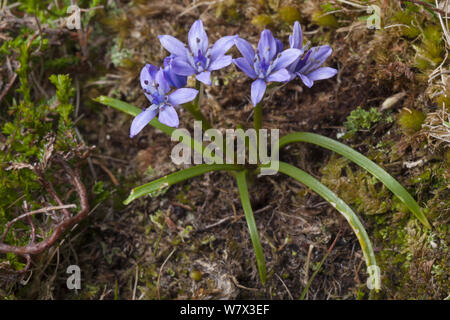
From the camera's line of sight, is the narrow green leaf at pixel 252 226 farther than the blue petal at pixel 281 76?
Yes

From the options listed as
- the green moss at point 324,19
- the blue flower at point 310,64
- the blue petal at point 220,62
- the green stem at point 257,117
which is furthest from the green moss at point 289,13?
the blue petal at point 220,62

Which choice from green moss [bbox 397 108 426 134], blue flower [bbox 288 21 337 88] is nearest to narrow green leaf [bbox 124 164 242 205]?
blue flower [bbox 288 21 337 88]

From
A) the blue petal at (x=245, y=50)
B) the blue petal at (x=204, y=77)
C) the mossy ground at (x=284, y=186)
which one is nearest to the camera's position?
the blue petal at (x=204, y=77)

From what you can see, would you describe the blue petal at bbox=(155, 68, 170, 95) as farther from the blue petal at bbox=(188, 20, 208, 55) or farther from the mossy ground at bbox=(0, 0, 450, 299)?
the mossy ground at bbox=(0, 0, 450, 299)

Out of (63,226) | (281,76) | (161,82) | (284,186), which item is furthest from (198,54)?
(63,226)

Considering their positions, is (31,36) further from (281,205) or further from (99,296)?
(281,205)

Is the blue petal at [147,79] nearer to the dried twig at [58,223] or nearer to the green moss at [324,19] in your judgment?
the dried twig at [58,223]
